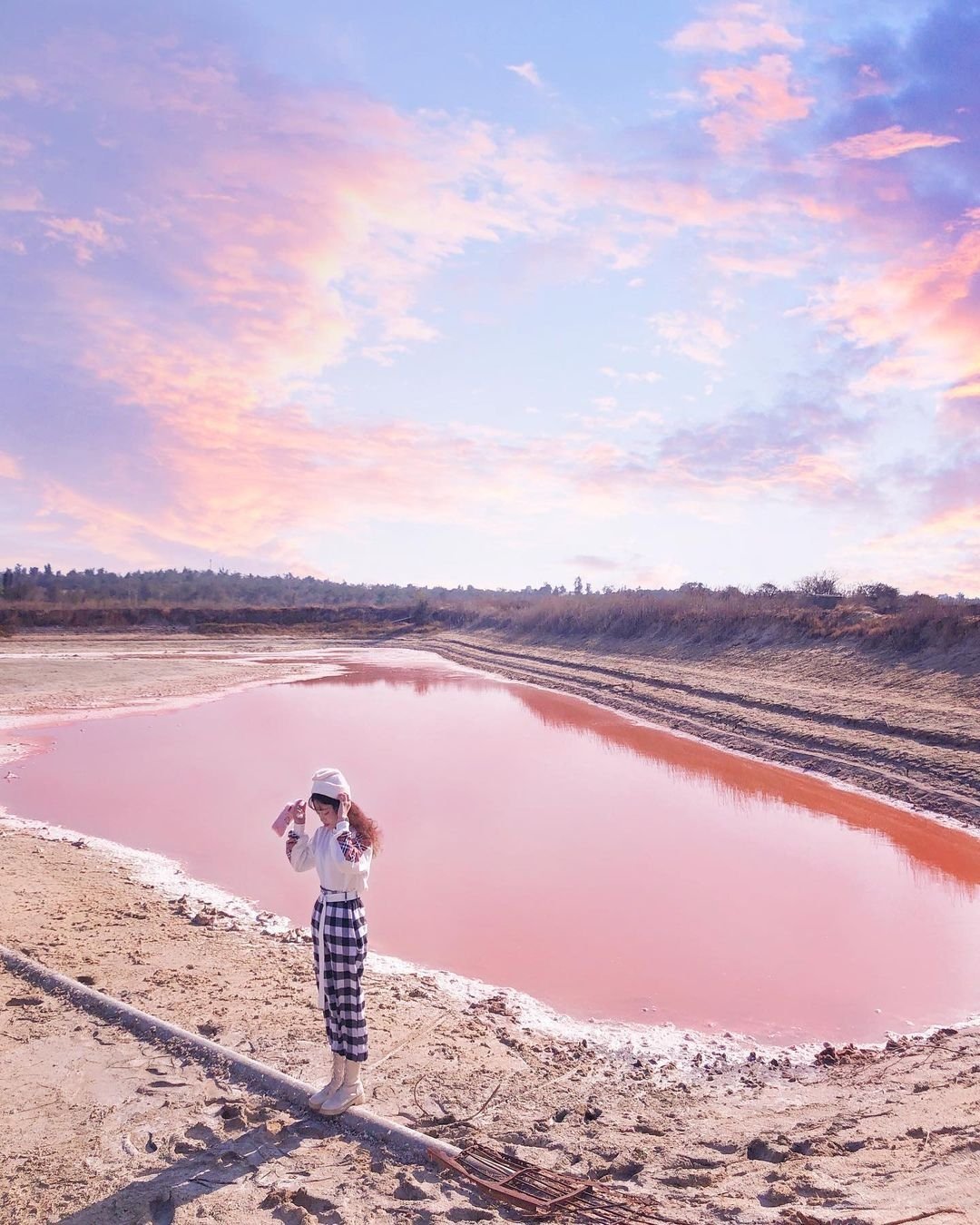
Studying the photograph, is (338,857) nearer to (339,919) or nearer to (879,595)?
(339,919)

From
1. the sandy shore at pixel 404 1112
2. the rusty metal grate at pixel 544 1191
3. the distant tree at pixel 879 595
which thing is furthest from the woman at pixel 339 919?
the distant tree at pixel 879 595

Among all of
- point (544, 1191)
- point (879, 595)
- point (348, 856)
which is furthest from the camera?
point (879, 595)

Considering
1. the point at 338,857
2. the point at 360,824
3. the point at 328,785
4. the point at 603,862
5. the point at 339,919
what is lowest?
the point at 603,862

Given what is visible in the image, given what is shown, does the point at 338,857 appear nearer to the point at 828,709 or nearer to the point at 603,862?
the point at 603,862

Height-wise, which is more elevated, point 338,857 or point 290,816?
point 290,816

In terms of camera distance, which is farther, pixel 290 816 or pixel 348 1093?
pixel 290 816

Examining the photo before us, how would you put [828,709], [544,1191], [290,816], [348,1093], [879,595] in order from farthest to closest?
[879,595], [828,709], [290,816], [348,1093], [544,1191]

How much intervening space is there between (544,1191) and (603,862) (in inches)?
266

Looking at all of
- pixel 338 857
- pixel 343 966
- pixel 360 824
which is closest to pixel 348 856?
pixel 338 857

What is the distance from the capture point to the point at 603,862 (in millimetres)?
10320

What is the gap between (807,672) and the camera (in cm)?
2325

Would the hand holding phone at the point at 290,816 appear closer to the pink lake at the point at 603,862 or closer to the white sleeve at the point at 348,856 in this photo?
the white sleeve at the point at 348,856

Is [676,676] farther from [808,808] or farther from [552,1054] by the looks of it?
[552,1054]

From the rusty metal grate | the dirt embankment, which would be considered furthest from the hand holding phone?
the dirt embankment
